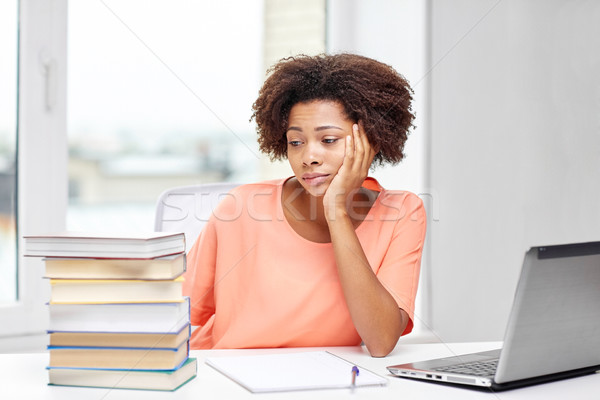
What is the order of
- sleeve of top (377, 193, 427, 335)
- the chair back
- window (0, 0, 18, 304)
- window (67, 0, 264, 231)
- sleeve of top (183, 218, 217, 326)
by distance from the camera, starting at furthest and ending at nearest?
window (67, 0, 264, 231)
window (0, 0, 18, 304)
the chair back
sleeve of top (183, 218, 217, 326)
sleeve of top (377, 193, 427, 335)

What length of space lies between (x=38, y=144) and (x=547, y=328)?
1910mm

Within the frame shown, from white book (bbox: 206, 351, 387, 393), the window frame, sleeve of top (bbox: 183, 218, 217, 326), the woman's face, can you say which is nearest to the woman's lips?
the woman's face

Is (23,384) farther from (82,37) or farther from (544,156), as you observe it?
(544,156)

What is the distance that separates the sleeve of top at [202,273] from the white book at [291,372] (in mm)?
467

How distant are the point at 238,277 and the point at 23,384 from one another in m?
0.67

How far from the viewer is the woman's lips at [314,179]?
1560mm

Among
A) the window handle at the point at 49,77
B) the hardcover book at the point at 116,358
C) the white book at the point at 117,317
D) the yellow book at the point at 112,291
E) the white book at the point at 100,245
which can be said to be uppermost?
the window handle at the point at 49,77

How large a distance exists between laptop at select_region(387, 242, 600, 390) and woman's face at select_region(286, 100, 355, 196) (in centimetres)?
60

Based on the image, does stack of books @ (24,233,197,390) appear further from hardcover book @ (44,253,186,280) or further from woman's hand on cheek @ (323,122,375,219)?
woman's hand on cheek @ (323,122,375,219)

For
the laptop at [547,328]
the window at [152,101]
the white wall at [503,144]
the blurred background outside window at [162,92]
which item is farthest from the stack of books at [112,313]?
the white wall at [503,144]

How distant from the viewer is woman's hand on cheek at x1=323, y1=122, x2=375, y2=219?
1505 mm

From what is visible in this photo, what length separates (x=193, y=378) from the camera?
3.42ft

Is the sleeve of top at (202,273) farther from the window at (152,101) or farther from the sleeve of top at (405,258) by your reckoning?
the window at (152,101)

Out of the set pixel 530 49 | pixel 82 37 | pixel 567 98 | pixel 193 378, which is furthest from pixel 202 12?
pixel 193 378
